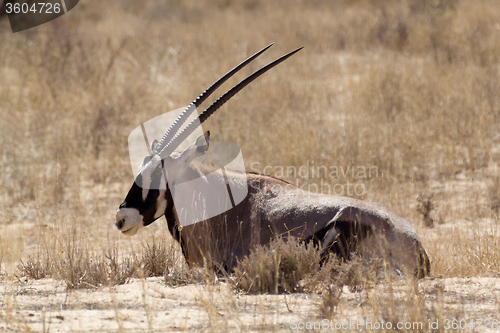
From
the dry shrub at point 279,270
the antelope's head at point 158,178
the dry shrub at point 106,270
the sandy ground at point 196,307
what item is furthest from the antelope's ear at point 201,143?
the sandy ground at point 196,307

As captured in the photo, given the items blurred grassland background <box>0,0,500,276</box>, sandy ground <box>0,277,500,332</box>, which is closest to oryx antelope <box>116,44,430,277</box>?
sandy ground <box>0,277,500,332</box>

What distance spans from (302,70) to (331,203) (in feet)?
25.8

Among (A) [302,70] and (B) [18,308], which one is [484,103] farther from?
(B) [18,308]

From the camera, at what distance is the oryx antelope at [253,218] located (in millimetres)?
4211

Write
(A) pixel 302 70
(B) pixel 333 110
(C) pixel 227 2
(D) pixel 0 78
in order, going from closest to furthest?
(B) pixel 333 110, (D) pixel 0 78, (A) pixel 302 70, (C) pixel 227 2

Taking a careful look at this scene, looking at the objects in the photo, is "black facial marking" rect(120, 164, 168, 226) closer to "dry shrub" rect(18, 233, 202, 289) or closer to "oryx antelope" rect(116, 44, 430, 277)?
"oryx antelope" rect(116, 44, 430, 277)

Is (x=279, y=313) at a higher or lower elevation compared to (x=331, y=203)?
lower

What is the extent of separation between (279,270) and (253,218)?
36.8 inches

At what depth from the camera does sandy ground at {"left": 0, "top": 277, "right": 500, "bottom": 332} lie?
9.87 feet

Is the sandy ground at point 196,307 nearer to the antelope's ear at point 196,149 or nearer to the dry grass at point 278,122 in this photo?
the dry grass at point 278,122

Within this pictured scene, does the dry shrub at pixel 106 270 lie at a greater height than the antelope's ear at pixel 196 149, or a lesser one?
lesser

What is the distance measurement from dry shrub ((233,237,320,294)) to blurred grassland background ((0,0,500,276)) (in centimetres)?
134

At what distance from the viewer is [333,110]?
9.67 meters

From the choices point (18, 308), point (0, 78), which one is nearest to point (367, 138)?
point (18, 308)
